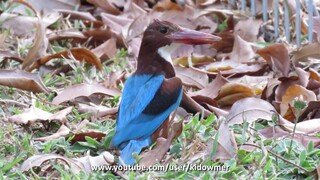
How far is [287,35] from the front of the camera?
5957 mm

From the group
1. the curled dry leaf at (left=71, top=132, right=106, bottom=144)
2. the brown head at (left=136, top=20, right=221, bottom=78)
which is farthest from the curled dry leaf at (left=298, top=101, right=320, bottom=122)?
the curled dry leaf at (left=71, top=132, right=106, bottom=144)

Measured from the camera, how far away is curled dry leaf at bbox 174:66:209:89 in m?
5.35

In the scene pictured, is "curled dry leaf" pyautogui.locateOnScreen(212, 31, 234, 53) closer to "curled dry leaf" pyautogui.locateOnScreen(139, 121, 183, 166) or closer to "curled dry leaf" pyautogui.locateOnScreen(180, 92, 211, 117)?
"curled dry leaf" pyautogui.locateOnScreen(180, 92, 211, 117)

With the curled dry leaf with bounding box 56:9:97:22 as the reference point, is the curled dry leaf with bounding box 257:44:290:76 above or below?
above

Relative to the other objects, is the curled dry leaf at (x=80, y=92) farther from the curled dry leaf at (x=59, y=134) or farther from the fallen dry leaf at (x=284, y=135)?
the fallen dry leaf at (x=284, y=135)

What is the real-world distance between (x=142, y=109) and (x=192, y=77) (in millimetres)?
1175

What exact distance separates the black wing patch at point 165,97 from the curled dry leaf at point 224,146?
31 cm

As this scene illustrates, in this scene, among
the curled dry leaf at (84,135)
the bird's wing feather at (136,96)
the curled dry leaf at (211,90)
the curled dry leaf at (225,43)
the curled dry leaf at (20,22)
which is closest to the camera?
the bird's wing feather at (136,96)

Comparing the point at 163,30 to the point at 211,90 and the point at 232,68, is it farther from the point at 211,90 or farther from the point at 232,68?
the point at 232,68

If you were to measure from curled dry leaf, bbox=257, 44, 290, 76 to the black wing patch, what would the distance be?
1.15 m

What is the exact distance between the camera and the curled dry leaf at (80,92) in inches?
200

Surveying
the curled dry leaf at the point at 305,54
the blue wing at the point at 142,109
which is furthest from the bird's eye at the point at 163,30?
the curled dry leaf at the point at 305,54

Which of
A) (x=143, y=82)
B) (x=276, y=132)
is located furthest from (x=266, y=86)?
(x=143, y=82)

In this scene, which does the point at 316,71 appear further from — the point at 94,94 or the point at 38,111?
the point at 38,111
